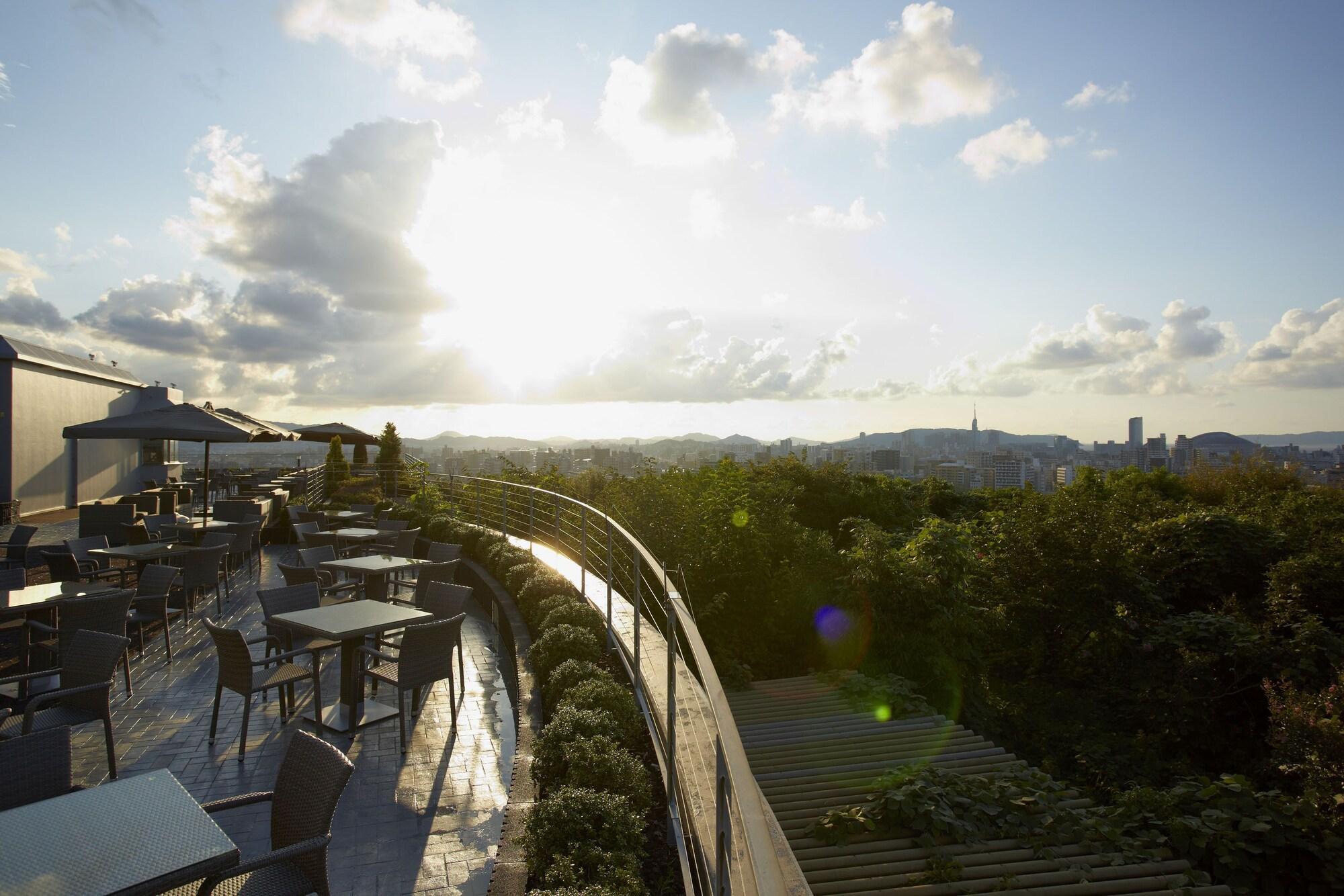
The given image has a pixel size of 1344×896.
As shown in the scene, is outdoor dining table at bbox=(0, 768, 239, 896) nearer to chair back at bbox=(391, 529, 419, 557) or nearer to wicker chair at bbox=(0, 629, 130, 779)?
wicker chair at bbox=(0, 629, 130, 779)

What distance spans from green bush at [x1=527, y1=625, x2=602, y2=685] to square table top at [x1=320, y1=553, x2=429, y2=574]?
257 cm

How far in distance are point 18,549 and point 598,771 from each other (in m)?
8.39

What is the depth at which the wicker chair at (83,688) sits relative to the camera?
3.83 m

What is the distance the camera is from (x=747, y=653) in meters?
9.80

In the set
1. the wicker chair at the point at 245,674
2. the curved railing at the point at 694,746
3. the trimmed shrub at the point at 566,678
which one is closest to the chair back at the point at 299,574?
the wicker chair at the point at 245,674

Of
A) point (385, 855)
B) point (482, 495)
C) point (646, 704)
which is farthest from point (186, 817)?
point (482, 495)

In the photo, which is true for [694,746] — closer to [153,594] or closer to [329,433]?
[153,594]

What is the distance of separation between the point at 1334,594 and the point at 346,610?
1442 cm

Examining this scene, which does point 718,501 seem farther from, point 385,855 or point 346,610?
point 385,855

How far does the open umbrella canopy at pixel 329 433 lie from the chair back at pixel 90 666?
1470 centimetres

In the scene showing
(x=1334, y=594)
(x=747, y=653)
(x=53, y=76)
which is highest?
(x=53, y=76)

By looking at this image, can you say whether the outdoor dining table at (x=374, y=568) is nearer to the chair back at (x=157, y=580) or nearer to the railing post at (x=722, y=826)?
the chair back at (x=157, y=580)

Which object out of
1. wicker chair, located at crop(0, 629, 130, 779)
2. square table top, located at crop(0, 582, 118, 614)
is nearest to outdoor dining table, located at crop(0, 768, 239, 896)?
wicker chair, located at crop(0, 629, 130, 779)

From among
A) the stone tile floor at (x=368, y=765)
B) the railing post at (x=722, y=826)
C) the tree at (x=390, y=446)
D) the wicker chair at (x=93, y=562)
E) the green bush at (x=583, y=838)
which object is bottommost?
the stone tile floor at (x=368, y=765)
